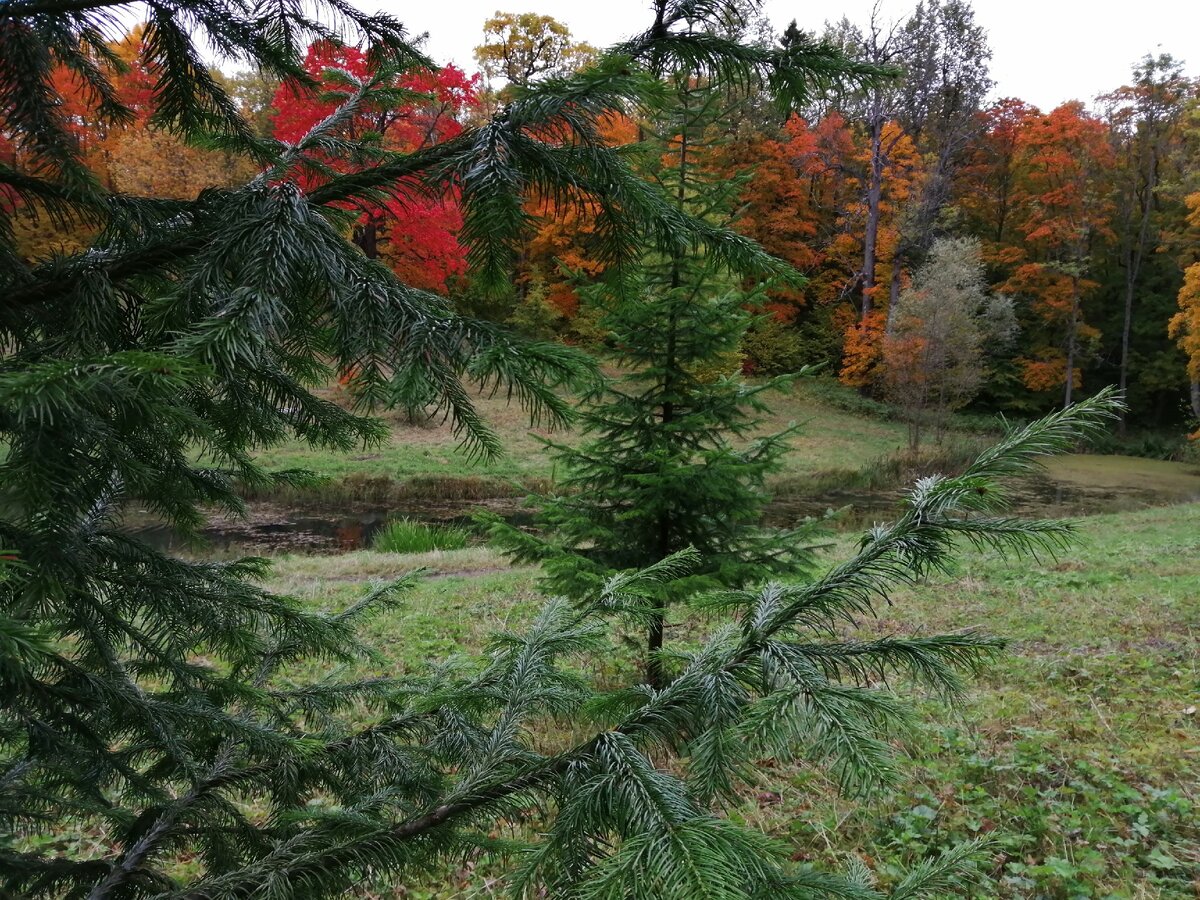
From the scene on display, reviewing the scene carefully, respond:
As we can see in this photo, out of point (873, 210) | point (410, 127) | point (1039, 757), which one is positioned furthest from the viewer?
point (873, 210)

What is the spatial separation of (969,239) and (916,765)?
25.0 m

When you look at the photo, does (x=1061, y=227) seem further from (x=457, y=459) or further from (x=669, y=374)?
(x=669, y=374)

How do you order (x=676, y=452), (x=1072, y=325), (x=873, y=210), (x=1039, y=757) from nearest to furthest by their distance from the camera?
1. (x=1039, y=757)
2. (x=676, y=452)
3. (x=1072, y=325)
4. (x=873, y=210)

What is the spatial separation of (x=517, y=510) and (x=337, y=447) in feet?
47.4

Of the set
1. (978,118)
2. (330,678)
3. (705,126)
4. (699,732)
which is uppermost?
(978,118)

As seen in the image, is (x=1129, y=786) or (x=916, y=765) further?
(x=916, y=765)

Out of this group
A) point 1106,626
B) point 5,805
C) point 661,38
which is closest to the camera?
point 661,38

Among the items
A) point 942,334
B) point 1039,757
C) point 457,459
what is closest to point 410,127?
point 457,459

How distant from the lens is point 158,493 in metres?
1.95

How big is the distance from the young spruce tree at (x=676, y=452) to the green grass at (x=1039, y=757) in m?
1.32

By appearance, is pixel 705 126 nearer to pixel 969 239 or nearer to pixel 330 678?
pixel 330 678

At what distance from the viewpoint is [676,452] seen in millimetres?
5039

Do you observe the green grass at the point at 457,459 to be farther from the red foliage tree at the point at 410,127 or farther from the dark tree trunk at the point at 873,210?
the dark tree trunk at the point at 873,210

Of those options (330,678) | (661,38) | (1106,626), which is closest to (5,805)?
(330,678)
